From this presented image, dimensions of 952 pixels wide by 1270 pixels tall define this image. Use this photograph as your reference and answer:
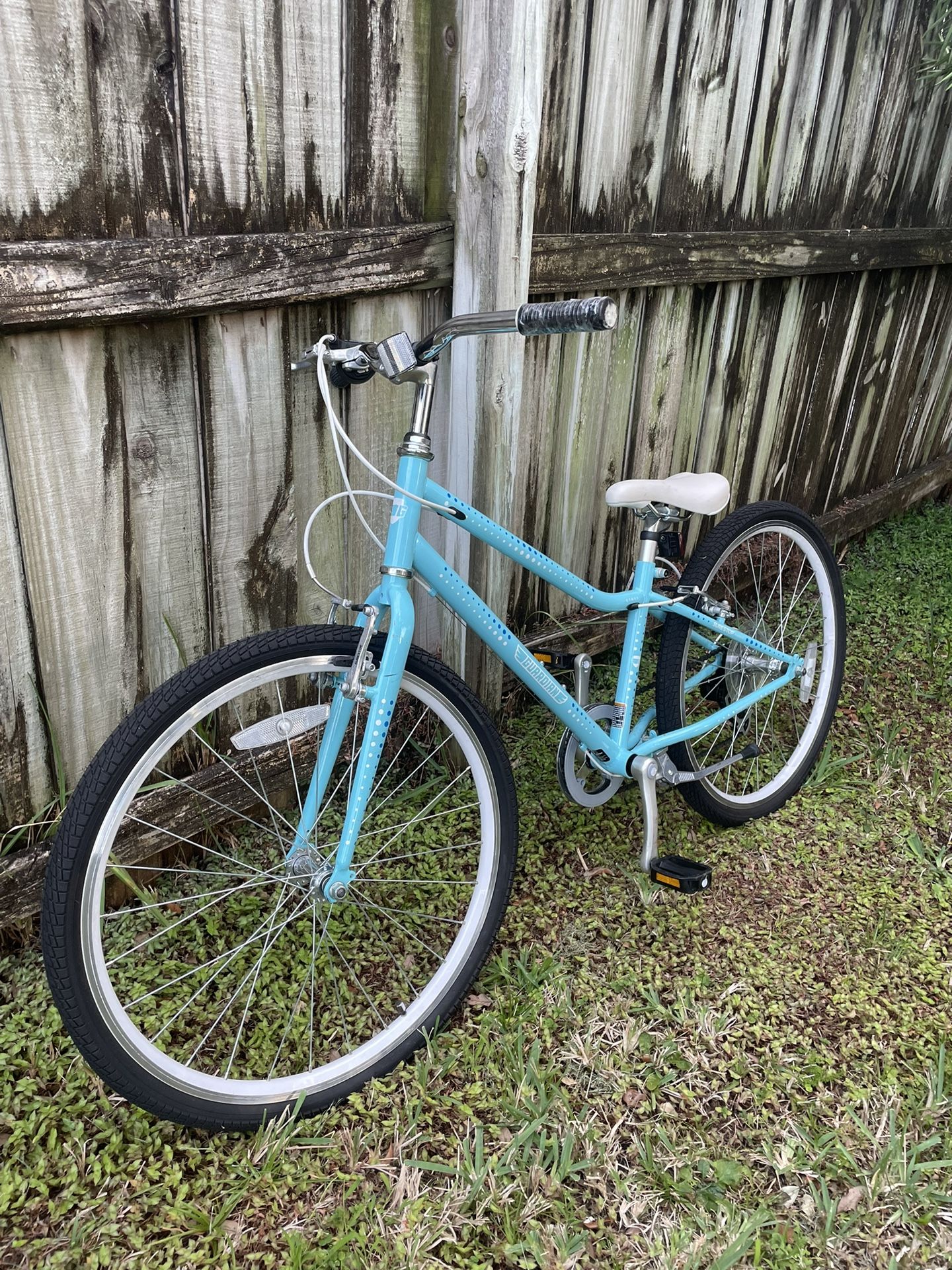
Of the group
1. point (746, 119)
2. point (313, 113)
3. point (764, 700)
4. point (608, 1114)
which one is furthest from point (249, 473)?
point (746, 119)

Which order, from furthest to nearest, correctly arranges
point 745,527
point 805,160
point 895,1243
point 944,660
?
point 944,660 < point 805,160 < point 745,527 < point 895,1243

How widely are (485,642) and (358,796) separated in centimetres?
47

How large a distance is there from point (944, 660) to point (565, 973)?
2107mm

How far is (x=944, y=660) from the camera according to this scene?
11.2 feet

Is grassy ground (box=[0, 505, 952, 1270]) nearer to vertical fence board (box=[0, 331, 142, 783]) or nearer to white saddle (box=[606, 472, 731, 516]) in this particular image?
vertical fence board (box=[0, 331, 142, 783])

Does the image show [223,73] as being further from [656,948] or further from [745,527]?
[656,948]

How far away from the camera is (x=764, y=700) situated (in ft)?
10.00

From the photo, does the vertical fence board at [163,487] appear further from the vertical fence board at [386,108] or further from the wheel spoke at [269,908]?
the vertical fence board at [386,108]

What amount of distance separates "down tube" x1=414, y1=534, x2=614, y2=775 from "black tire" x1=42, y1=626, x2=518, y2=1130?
0.14 m

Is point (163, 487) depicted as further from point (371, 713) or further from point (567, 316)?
point (567, 316)

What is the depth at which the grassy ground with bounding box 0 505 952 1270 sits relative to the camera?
5.08 ft

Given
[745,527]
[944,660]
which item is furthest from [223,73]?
[944,660]

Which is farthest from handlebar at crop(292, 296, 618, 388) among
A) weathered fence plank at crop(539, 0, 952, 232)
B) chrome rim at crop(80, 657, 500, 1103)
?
weathered fence plank at crop(539, 0, 952, 232)

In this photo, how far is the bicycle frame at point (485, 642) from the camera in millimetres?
1640
